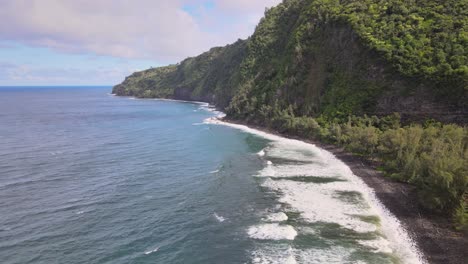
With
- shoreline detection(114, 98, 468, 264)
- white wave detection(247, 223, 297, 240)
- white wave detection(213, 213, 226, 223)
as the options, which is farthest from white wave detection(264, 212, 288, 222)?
shoreline detection(114, 98, 468, 264)

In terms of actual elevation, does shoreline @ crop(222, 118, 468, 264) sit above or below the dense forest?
below

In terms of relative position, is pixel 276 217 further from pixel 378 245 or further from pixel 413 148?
pixel 413 148

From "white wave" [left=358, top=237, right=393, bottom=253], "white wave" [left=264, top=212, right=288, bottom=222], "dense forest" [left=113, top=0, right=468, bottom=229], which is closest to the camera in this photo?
"white wave" [left=358, top=237, right=393, bottom=253]

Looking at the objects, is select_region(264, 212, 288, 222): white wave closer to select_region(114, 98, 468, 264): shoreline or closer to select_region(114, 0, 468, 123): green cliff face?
select_region(114, 98, 468, 264): shoreline

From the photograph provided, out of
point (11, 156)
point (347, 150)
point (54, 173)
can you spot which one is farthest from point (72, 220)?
point (347, 150)

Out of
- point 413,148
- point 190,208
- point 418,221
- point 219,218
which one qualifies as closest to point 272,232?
A: point 219,218

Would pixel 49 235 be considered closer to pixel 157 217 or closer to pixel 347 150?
pixel 157 217

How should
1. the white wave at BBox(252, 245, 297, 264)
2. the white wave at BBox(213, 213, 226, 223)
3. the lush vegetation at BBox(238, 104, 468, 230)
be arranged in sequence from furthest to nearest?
1. the white wave at BBox(213, 213, 226, 223)
2. the lush vegetation at BBox(238, 104, 468, 230)
3. the white wave at BBox(252, 245, 297, 264)
